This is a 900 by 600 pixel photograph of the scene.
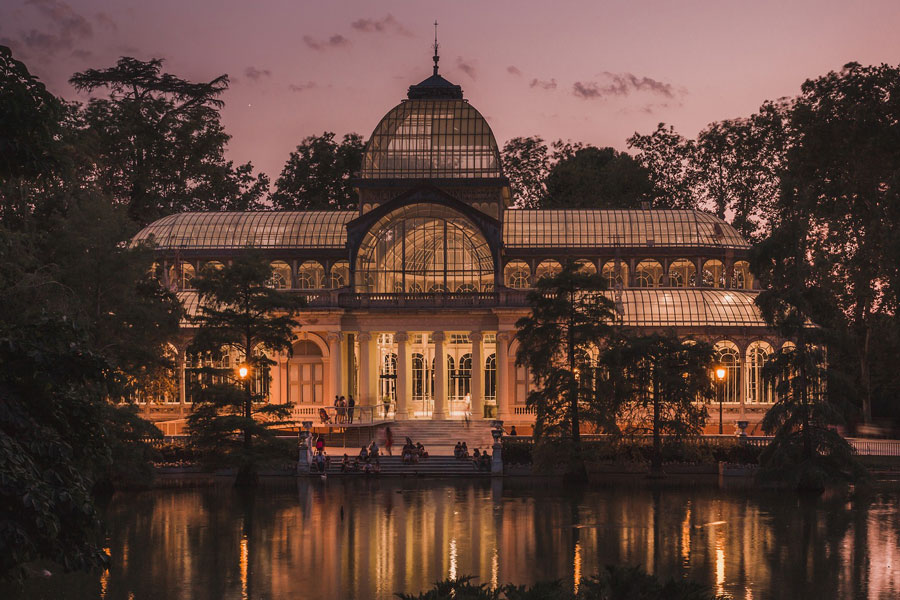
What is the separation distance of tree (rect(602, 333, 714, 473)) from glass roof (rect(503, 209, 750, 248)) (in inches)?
764

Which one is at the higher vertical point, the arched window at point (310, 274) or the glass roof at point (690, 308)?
the arched window at point (310, 274)

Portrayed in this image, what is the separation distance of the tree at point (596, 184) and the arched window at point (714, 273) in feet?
53.9

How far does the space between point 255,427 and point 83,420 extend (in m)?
33.8

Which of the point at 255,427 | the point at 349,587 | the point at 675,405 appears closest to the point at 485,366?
the point at 675,405

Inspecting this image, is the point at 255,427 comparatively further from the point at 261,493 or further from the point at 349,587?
the point at 349,587

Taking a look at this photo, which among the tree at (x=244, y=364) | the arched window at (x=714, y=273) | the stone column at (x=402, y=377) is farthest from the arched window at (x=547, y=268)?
the tree at (x=244, y=364)

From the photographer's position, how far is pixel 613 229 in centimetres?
7081

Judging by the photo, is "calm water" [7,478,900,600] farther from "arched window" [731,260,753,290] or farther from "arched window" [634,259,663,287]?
"arched window" [731,260,753,290]

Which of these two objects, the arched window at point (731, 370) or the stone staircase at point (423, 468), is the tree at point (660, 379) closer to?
the stone staircase at point (423, 468)

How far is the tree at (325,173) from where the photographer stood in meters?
92.3

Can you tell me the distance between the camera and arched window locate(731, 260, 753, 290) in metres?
70.6

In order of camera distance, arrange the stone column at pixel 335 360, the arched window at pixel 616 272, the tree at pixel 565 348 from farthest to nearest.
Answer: the arched window at pixel 616 272 → the stone column at pixel 335 360 → the tree at pixel 565 348

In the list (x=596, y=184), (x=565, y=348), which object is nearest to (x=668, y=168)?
(x=596, y=184)

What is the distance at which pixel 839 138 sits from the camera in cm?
7056
